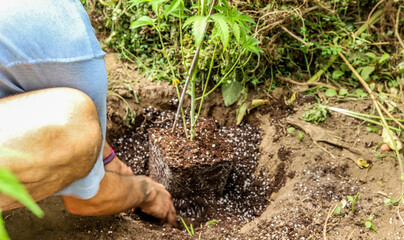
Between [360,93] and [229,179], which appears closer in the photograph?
[229,179]

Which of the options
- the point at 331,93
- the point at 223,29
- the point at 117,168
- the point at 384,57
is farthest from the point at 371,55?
the point at 117,168

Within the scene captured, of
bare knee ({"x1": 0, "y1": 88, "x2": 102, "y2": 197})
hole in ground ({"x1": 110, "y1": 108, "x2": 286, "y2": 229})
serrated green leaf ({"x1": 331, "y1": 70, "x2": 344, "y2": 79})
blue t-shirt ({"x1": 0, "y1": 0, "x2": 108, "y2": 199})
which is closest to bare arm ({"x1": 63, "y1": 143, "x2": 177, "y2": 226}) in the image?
hole in ground ({"x1": 110, "y1": 108, "x2": 286, "y2": 229})

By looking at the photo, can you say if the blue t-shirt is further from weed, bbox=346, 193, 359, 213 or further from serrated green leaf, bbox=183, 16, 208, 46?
weed, bbox=346, 193, 359, 213

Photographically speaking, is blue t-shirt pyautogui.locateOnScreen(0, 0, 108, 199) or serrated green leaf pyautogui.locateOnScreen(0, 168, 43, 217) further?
blue t-shirt pyautogui.locateOnScreen(0, 0, 108, 199)

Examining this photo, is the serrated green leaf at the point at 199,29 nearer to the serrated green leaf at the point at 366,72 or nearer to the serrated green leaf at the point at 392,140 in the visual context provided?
the serrated green leaf at the point at 392,140

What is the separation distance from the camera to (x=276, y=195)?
1.77 meters

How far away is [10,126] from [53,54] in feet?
0.77

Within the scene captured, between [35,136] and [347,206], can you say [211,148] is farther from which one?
[35,136]

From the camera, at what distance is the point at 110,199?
4.63 feet

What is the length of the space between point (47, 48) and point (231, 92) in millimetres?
1164

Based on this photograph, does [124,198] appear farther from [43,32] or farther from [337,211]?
[337,211]

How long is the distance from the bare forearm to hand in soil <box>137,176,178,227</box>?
5 cm

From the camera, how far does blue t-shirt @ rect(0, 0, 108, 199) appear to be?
996mm

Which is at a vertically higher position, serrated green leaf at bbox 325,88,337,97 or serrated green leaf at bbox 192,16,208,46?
serrated green leaf at bbox 192,16,208,46
